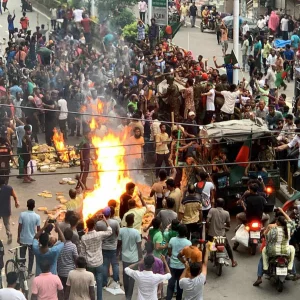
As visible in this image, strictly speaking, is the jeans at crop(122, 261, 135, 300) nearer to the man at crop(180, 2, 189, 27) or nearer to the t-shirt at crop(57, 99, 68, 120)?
the t-shirt at crop(57, 99, 68, 120)

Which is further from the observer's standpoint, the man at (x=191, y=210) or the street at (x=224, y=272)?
the man at (x=191, y=210)

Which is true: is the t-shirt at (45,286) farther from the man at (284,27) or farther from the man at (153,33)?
the man at (284,27)

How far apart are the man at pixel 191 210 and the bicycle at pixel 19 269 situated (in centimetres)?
281

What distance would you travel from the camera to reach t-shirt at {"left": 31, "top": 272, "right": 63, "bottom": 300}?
40.9 feet

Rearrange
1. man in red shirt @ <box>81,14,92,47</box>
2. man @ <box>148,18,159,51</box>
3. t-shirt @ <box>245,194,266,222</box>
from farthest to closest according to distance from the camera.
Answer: man in red shirt @ <box>81,14,92,47</box> → man @ <box>148,18,159,51</box> → t-shirt @ <box>245,194,266,222</box>

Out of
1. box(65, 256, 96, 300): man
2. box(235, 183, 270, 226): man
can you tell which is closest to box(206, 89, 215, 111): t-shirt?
box(235, 183, 270, 226): man

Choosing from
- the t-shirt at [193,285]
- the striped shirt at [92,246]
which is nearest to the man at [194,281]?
the t-shirt at [193,285]

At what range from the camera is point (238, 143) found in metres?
Answer: 18.4

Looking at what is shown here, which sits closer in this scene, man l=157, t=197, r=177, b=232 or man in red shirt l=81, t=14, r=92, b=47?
man l=157, t=197, r=177, b=232

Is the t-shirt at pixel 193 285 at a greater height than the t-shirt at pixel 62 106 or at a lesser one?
lesser

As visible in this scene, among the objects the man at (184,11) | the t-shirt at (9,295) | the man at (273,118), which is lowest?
the t-shirt at (9,295)

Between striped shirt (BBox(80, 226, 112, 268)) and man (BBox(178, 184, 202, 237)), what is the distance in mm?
2175

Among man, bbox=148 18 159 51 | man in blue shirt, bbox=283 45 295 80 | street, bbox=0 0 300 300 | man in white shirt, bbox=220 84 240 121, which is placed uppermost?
man, bbox=148 18 159 51

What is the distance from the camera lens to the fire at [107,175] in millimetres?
18438
